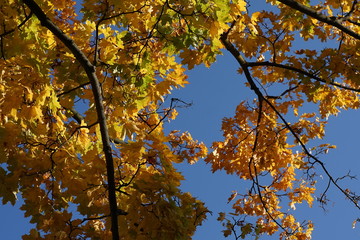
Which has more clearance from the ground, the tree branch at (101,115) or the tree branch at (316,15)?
the tree branch at (316,15)

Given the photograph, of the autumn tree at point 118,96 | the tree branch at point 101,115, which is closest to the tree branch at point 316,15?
the autumn tree at point 118,96

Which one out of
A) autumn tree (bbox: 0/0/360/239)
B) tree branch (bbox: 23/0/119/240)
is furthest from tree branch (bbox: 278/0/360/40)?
tree branch (bbox: 23/0/119/240)

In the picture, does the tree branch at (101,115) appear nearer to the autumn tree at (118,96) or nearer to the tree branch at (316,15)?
the autumn tree at (118,96)

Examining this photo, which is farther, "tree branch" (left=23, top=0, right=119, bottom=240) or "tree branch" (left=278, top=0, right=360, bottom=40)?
"tree branch" (left=278, top=0, right=360, bottom=40)

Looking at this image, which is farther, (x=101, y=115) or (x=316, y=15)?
(x=316, y=15)

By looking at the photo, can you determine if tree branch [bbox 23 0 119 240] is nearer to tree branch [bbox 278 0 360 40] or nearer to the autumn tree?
the autumn tree

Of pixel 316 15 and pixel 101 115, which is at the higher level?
pixel 316 15

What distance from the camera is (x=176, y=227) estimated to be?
323cm

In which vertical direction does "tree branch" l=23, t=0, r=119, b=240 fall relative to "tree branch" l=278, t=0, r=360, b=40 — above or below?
below

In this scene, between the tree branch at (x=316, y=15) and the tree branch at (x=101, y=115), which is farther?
the tree branch at (x=316, y=15)

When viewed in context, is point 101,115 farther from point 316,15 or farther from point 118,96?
point 316,15

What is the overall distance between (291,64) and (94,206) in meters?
3.87

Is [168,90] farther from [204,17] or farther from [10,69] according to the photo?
[10,69]

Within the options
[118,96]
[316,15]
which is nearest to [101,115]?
[118,96]
